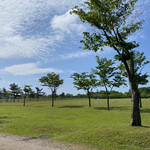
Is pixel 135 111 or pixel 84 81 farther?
pixel 84 81

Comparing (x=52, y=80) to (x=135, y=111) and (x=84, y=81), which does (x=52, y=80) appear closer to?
(x=84, y=81)

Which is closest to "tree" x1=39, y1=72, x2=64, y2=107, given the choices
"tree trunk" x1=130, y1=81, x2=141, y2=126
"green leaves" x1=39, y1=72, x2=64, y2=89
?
"green leaves" x1=39, y1=72, x2=64, y2=89

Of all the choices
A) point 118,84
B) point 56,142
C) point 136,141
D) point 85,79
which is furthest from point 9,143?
point 85,79

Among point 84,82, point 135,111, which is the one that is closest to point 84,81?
point 84,82

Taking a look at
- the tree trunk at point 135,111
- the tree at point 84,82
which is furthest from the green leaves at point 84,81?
the tree trunk at point 135,111

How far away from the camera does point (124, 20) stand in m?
11.0

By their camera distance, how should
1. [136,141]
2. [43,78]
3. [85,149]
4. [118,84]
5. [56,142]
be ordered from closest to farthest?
[85,149] < [136,141] < [56,142] < [118,84] < [43,78]

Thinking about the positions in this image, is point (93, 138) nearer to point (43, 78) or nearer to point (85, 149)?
point (85, 149)

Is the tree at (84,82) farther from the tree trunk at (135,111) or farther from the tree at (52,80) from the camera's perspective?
the tree trunk at (135,111)

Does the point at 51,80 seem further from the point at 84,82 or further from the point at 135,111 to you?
the point at 135,111

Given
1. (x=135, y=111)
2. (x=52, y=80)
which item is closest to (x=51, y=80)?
(x=52, y=80)

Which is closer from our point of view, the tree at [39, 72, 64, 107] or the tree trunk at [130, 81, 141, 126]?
the tree trunk at [130, 81, 141, 126]

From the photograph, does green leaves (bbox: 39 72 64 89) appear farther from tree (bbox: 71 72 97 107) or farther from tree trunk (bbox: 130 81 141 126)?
tree trunk (bbox: 130 81 141 126)

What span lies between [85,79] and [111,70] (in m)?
9.02
